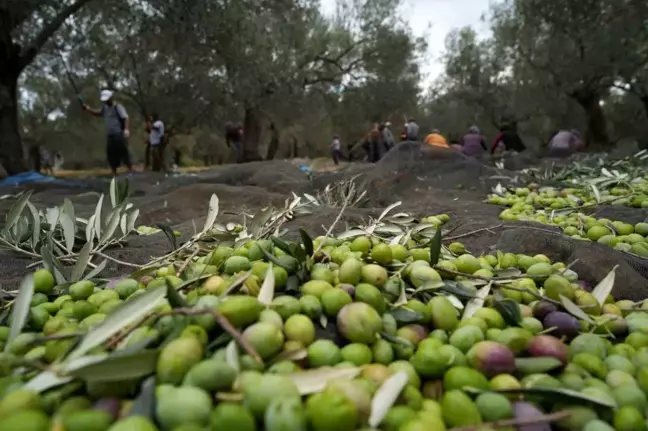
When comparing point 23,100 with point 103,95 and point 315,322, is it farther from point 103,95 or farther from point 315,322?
point 315,322

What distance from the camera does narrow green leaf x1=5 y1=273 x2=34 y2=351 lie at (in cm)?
130

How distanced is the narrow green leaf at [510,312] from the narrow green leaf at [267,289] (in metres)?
0.68

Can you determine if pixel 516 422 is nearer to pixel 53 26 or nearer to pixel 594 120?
pixel 53 26

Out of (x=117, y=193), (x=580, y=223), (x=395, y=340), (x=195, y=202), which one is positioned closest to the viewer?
(x=395, y=340)

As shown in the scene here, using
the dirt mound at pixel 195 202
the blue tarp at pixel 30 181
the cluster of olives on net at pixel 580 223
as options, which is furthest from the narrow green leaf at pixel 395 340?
the blue tarp at pixel 30 181

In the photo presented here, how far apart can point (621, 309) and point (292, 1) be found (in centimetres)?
1300

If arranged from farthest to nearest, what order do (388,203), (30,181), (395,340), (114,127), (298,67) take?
(298,67)
(114,127)
(30,181)
(388,203)
(395,340)

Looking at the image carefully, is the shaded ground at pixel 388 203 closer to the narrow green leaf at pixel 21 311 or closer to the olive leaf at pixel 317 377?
the narrow green leaf at pixel 21 311

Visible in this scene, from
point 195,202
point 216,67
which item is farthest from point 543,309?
point 216,67

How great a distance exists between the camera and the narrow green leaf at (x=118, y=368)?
37.2 inches

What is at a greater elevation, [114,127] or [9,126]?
[9,126]

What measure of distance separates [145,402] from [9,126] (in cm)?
1230

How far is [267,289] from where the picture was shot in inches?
52.8

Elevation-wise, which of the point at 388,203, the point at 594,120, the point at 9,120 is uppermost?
the point at 594,120
